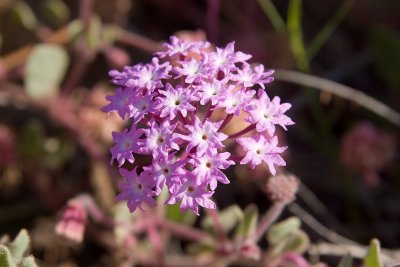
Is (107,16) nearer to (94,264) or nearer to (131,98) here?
(94,264)

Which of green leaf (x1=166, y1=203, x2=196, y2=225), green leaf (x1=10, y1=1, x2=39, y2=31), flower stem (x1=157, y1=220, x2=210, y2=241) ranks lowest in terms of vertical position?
flower stem (x1=157, y1=220, x2=210, y2=241)

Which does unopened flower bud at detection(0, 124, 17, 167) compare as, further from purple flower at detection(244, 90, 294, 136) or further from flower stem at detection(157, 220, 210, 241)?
purple flower at detection(244, 90, 294, 136)

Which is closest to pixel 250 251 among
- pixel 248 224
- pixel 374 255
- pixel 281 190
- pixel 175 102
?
pixel 248 224

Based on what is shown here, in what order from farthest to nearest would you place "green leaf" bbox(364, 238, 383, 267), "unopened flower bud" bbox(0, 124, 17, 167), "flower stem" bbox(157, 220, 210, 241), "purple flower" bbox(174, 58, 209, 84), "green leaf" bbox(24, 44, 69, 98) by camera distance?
"unopened flower bud" bbox(0, 124, 17, 167)
"green leaf" bbox(24, 44, 69, 98)
"flower stem" bbox(157, 220, 210, 241)
"green leaf" bbox(364, 238, 383, 267)
"purple flower" bbox(174, 58, 209, 84)

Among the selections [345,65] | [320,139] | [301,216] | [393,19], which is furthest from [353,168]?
[393,19]

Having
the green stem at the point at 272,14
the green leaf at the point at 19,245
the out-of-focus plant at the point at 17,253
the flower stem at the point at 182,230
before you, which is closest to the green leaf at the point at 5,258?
the out-of-focus plant at the point at 17,253

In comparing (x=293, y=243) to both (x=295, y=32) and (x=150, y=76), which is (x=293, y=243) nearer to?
(x=150, y=76)

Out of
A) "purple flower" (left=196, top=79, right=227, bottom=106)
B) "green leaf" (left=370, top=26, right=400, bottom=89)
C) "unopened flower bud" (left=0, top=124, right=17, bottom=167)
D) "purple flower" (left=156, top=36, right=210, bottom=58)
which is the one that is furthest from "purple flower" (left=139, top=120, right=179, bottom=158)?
"green leaf" (left=370, top=26, right=400, bottom=89)

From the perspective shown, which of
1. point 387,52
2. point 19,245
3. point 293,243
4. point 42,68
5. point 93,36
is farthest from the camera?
point 387,52
